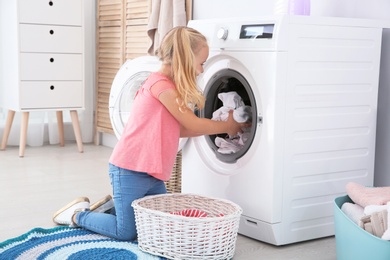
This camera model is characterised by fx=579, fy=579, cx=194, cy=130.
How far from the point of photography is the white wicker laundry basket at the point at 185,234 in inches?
68.2

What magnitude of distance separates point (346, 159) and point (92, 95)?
243 centimetres

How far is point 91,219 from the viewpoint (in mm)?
2039

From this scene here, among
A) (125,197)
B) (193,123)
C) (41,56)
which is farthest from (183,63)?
→ (41,56)

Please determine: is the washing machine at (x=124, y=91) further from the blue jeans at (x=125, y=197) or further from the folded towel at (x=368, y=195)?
the folded towel at (x=368, y=195)

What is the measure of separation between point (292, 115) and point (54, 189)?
1.31 metres

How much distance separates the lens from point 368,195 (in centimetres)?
175

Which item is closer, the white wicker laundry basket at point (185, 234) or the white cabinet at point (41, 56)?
the white wicker laundry basket at point (185, 234)

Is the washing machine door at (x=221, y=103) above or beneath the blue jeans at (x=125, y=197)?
above

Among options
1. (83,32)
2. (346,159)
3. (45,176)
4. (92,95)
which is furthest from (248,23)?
(92,95)

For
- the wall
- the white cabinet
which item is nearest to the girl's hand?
the wall

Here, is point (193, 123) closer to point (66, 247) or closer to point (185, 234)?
point (185, 234)

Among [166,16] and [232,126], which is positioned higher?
[166,16]

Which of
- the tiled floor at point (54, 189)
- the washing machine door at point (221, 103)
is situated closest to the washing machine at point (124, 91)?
the tiled floor at point (54, 189)

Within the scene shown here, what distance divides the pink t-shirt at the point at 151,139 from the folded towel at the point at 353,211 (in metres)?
0.58
